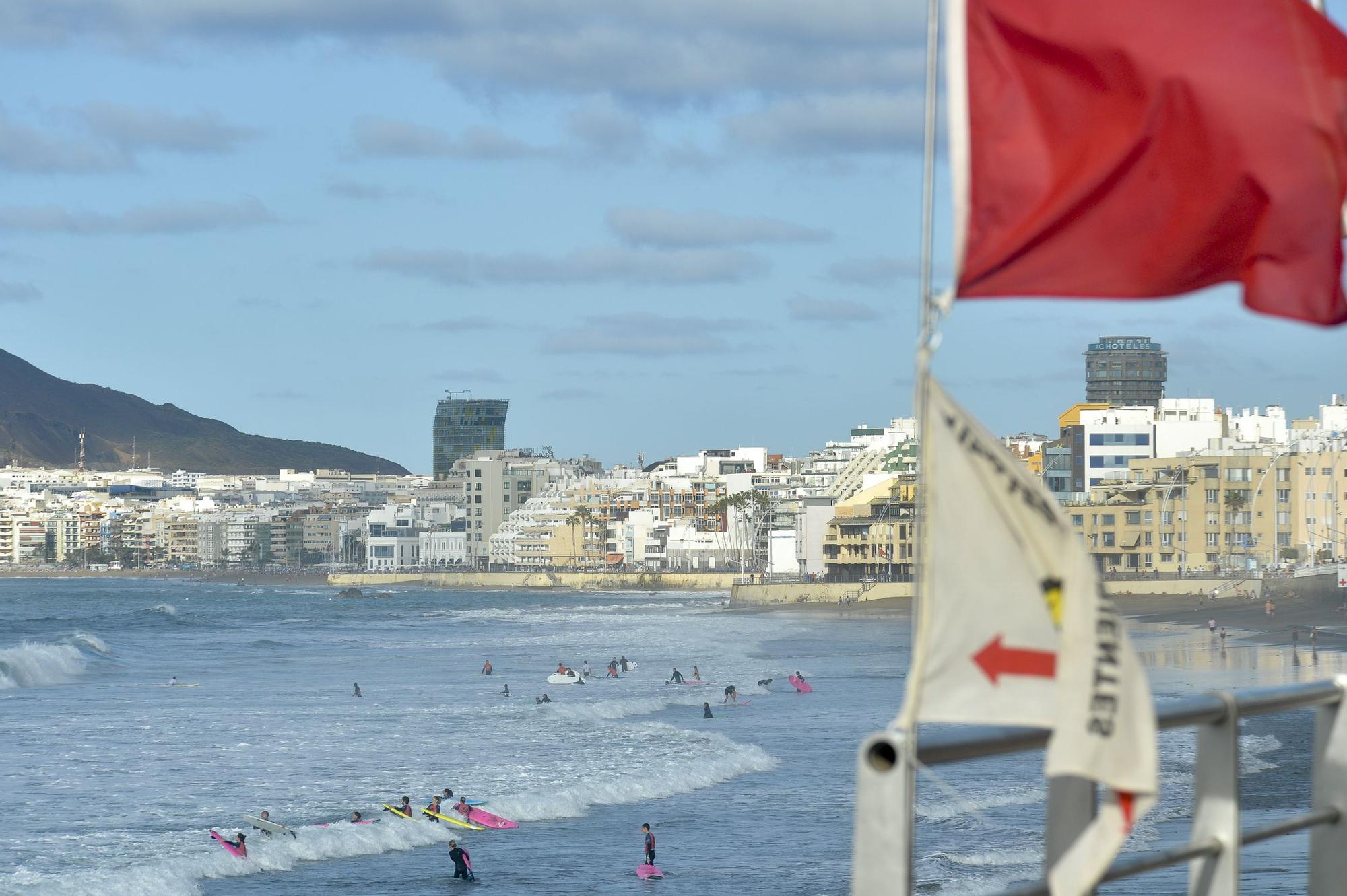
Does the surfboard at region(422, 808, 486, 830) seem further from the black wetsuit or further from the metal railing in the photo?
the metal railing

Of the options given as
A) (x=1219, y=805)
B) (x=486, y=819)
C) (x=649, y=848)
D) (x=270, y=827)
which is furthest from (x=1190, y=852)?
(x=486, y=819)

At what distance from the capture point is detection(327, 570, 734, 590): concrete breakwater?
14512 centimetres

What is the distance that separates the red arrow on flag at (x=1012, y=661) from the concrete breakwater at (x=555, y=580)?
136 meters

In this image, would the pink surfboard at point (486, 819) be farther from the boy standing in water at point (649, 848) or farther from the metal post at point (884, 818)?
the metal post at point (884, 818)

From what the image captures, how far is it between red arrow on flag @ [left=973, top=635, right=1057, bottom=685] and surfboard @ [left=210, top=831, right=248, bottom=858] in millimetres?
20592

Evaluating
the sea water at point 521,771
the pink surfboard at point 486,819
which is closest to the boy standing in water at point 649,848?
the sea water at point 521,771

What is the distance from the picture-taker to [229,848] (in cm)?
2286

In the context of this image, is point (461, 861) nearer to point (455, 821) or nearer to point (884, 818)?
point (455, 821)

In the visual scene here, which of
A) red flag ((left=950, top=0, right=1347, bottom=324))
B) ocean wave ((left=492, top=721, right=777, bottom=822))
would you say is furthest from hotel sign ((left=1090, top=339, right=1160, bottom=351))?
red flag ((left=950, top=0, right=1347, bottom=324))

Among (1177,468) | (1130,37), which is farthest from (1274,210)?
(1177,468)

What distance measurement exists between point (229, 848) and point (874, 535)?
84283 mm

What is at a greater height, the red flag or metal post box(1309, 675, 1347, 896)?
the red flag

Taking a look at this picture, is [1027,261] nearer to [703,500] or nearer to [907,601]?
[907,601]

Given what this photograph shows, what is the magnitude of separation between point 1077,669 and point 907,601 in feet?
316
